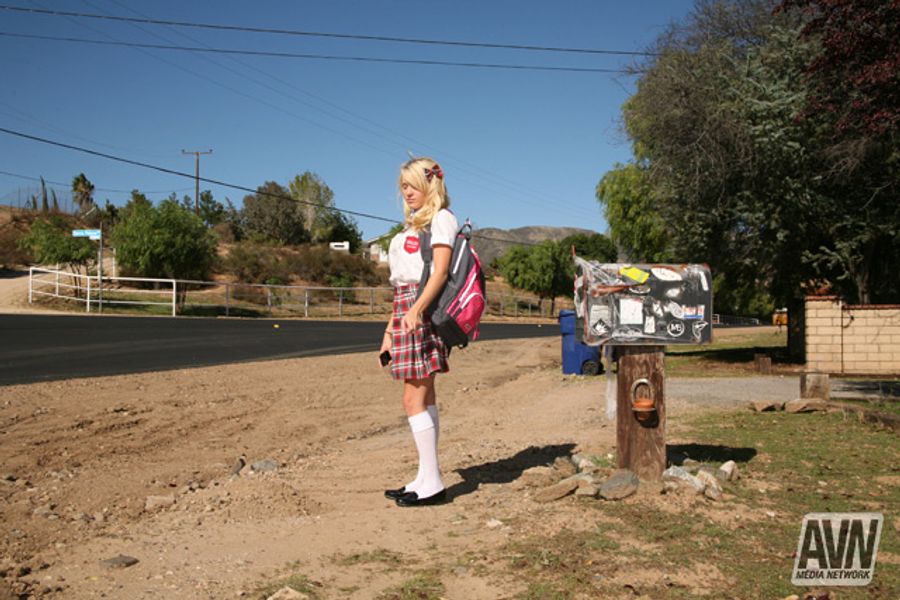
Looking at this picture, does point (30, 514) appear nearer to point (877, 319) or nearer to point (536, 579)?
point (536, 579)

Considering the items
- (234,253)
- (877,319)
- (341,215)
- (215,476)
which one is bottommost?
(215,476)

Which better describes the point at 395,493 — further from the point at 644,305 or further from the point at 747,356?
the point at 747,356

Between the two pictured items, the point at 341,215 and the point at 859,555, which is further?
the point at 341,215

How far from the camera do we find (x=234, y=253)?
2115 inches

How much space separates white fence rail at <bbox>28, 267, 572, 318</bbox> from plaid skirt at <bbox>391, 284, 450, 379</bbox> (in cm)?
2541

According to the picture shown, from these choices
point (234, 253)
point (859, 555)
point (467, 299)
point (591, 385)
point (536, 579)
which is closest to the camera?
point (536, 579)

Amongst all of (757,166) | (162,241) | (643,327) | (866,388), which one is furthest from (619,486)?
(162,241)

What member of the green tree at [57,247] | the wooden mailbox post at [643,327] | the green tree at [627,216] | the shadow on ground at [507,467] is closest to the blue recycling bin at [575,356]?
the shadow on ground at [507,467]

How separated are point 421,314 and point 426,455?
2.85 feet

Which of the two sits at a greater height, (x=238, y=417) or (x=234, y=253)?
(x=234, y=253)

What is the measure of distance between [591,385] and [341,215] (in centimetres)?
6849

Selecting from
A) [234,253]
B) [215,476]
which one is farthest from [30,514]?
[234,253]

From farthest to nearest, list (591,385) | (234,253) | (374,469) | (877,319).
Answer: (234,253), (877,319), (591,385), (374,469)

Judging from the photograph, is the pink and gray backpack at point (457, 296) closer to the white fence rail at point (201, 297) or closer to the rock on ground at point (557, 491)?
the rock on ground at point (557, 491)
